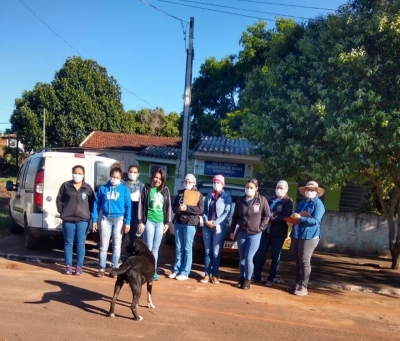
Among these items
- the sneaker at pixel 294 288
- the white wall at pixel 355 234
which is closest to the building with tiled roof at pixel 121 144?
the white wall at pixel 355 234

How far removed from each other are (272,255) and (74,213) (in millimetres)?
3451

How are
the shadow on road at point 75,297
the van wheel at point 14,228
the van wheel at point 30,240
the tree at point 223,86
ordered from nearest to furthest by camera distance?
the shadow on road at point 75,297 < the van wheel at point 30,240 < the van wheel at point 14,228 < the tree at point 223,86

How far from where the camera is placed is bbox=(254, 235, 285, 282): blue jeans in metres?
7.80

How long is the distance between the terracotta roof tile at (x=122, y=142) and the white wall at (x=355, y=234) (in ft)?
64.2

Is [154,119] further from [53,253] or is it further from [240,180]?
[53,253]

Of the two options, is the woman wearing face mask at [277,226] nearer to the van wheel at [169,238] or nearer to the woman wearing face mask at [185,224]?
the woman wearing face mask at [185,224]

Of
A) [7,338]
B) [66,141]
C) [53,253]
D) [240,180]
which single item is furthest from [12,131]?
[7,338]

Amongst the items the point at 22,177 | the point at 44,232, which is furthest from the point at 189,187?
the point at 22,177

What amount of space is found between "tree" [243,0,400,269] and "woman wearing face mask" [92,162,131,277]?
11.1 feet

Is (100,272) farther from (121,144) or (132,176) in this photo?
(121,144)

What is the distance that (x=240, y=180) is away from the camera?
1564cm

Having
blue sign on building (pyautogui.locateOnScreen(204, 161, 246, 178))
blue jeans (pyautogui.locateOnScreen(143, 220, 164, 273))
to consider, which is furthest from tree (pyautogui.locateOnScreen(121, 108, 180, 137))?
blue jeans (pyautogui.locateOnScreen(143, 220, 164, 273))

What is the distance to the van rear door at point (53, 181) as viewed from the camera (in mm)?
8547

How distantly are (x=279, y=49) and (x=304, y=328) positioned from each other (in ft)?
22.6
